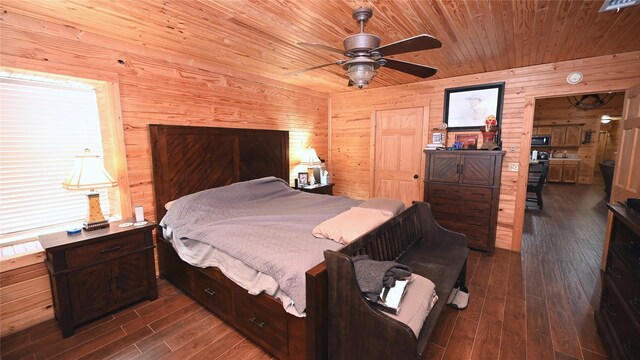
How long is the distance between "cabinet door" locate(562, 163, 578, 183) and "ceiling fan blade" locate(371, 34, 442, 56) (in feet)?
34.6

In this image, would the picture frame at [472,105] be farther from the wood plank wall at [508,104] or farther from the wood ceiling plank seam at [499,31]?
the wood ceiling plank seam at [499,31]

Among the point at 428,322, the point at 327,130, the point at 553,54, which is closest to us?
the point at 428,322

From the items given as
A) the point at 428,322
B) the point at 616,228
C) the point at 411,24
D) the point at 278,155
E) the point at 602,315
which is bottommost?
A: the point at 602,315

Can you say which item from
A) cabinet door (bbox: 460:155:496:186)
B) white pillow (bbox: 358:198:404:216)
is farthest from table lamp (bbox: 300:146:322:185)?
cabinet door (bbox: 460:155:496:186)

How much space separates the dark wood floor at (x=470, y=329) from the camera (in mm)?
1902

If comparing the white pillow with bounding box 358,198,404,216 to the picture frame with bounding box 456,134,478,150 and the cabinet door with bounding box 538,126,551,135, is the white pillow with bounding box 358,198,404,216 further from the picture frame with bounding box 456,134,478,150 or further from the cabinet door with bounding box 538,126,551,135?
the cabinet door with bounding box 538,126,551,135

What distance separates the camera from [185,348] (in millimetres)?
1948

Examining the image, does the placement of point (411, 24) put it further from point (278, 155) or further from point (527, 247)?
point (527, 247)

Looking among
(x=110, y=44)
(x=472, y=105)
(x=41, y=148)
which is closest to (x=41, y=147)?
(x=41, y=148)

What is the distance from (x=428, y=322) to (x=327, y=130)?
4096mm

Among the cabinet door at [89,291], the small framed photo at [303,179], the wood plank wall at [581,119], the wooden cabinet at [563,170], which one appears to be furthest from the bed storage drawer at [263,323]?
the wooden cabinet at [563,170]

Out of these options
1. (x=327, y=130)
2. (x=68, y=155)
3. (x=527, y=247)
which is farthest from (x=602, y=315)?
(x=68, y=155)

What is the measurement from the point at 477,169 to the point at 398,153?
50.3 inches

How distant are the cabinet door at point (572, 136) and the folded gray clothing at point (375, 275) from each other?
11.0m
